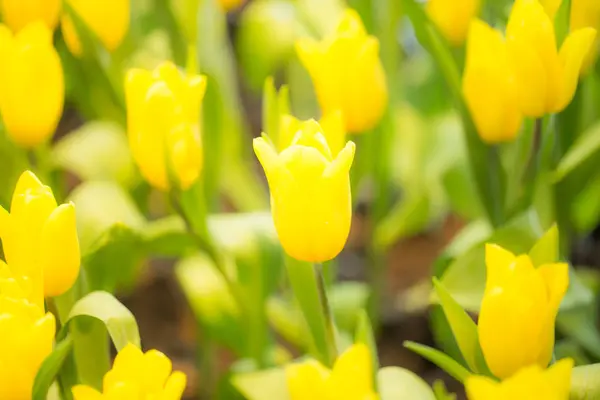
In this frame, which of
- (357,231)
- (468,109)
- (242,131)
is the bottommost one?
(357,231)

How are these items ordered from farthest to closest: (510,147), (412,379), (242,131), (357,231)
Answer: (357,231) < (242,131) < (510,147) < (412,379)

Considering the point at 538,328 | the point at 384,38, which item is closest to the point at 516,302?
the point at 538,328

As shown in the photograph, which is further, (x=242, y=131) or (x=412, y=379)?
Answer: (x=242, y=131)

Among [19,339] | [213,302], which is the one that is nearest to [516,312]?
[19,339]

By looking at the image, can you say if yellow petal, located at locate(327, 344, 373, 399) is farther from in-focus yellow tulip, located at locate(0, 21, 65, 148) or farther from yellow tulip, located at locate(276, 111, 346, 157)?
in-focus yellow tulip, located at locate(0, 21, 65, 148)

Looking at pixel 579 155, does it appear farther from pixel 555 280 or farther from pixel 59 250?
pixel 59 250

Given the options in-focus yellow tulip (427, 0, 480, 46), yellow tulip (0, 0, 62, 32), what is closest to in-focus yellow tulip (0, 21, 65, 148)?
yellow tulip (0, 0, 62, 32)

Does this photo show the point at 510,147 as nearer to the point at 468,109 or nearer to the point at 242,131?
the point at 468,109
